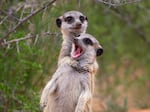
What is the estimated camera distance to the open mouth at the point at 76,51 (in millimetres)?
6215

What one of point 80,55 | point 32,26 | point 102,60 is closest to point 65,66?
point 80,55

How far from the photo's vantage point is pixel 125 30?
13414 millimetres

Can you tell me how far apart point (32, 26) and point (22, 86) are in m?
0.75

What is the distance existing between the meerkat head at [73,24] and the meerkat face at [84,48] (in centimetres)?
24

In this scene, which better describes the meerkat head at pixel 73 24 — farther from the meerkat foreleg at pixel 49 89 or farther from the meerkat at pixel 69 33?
the meerkat foreleg at pixel 49 89

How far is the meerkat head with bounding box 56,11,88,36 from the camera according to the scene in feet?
21.9

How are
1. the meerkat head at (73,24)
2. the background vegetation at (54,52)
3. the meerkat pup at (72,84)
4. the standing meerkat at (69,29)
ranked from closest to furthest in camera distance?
the meerkat pup at (72,84), the standing meerkat at (69,29), the meerkat head at (73,24), the background vegetation at (54,52)

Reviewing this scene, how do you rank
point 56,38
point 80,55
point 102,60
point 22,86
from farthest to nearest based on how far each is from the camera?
point 102,60
point 22,86
point 56,38
point 80,55

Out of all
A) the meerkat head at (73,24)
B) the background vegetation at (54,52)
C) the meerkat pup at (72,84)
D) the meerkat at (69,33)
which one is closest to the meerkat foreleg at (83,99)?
the meerkat pup at (72,84)

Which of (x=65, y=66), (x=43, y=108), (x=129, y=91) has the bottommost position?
(x=129, y=91)

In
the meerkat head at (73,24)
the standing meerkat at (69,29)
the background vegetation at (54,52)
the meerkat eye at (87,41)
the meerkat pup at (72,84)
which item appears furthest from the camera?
the background vegetation at (54,52)

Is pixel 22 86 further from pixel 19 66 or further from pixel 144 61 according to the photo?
pixel 144 61

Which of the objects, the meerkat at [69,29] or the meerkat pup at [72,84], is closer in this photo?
the meerkat pup at [72,84]

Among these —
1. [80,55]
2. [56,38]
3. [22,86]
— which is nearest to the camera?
[80,55]
